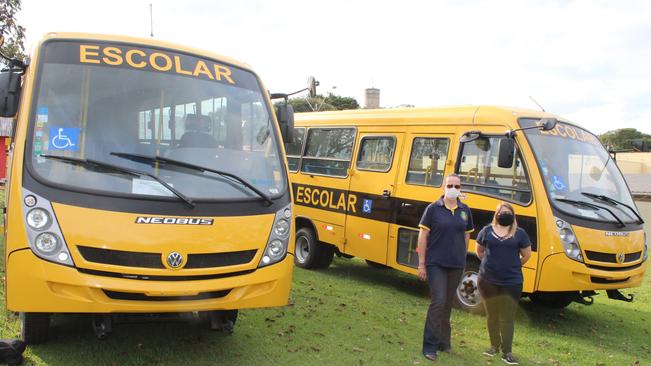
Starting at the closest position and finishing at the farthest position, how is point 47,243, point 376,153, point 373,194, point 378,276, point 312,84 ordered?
1. point 47,243
2. point 312,84
3. point 373,194
4. point 376,153
5. point 378,276

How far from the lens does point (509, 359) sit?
208 inches

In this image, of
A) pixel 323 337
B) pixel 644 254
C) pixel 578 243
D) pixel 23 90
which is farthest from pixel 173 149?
pixel 644 254

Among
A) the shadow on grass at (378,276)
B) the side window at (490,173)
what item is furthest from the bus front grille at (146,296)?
the shadow on grass at (378,276)

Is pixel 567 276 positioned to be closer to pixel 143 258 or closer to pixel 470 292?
pixel 470 292

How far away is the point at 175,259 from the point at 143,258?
22cm

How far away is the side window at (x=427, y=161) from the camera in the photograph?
7.45 meters

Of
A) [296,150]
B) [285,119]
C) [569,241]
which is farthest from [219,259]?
[296,150]

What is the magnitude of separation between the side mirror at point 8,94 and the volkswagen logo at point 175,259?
1.76 m

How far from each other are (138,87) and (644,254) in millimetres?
6296

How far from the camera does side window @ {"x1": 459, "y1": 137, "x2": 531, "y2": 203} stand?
6.62 metres

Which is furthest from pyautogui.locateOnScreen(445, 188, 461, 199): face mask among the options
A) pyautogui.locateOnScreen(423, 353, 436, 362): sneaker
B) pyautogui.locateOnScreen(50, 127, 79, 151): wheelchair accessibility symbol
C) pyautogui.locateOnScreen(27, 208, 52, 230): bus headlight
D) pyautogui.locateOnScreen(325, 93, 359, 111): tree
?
pyautogui.locateOnScreen(325, 93, 359, 111): tree

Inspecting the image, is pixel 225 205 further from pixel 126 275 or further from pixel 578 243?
pixel 578 243

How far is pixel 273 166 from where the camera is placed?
485 centimetres

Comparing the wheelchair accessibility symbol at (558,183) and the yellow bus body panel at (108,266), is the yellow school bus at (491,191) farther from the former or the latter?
the yellow bus body panel at (108,266)
